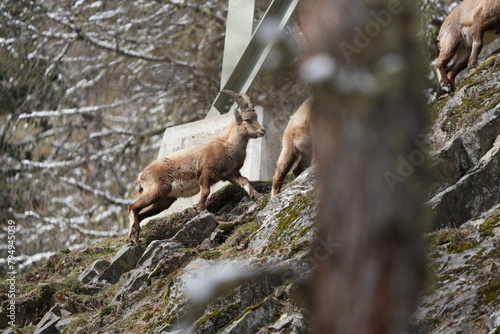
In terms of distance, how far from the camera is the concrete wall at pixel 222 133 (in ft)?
41.1

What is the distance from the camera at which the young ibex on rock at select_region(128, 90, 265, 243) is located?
1120 centimetres

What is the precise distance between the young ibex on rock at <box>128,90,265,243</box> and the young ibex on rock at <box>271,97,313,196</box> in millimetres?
928

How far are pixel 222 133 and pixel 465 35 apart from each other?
142 inches

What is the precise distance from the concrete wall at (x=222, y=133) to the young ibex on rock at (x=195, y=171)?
0.49 metres

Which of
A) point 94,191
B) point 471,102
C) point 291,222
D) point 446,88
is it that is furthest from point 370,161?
point 94,191

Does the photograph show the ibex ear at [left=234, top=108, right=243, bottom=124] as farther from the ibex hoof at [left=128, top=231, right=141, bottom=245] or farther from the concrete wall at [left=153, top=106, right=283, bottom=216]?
the ibex hoof at [left=128, top=231, right=141, bottom=245]

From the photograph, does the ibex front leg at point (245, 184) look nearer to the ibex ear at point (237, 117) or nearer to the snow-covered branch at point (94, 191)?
the ibex ear at point (237, 117)

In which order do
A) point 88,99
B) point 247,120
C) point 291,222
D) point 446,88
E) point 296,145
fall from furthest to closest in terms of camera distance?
point 88,99, point 247,120, point 446,88, point 296,145, point 291,222

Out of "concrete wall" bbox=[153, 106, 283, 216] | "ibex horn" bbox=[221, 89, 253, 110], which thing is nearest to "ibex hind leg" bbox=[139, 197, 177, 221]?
"concrete wall" bbox=[153, 106, 283, 216]

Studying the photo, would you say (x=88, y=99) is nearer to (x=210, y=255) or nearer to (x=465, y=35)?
(x=465, y=35)

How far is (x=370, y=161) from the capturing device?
2840 millimetres

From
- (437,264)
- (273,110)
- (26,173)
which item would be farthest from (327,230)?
(26,173)

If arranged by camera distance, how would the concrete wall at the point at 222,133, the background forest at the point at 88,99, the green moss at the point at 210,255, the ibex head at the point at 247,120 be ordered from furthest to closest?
the background forest at the point at 88,99 → the concrete wall at the point at 222,133 → the ibex head at the point at 247,120 → the green moss at the point at 210,255

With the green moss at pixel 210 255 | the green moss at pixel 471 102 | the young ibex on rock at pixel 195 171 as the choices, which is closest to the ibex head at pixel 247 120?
the young ibex on rock at pixel 195 171
